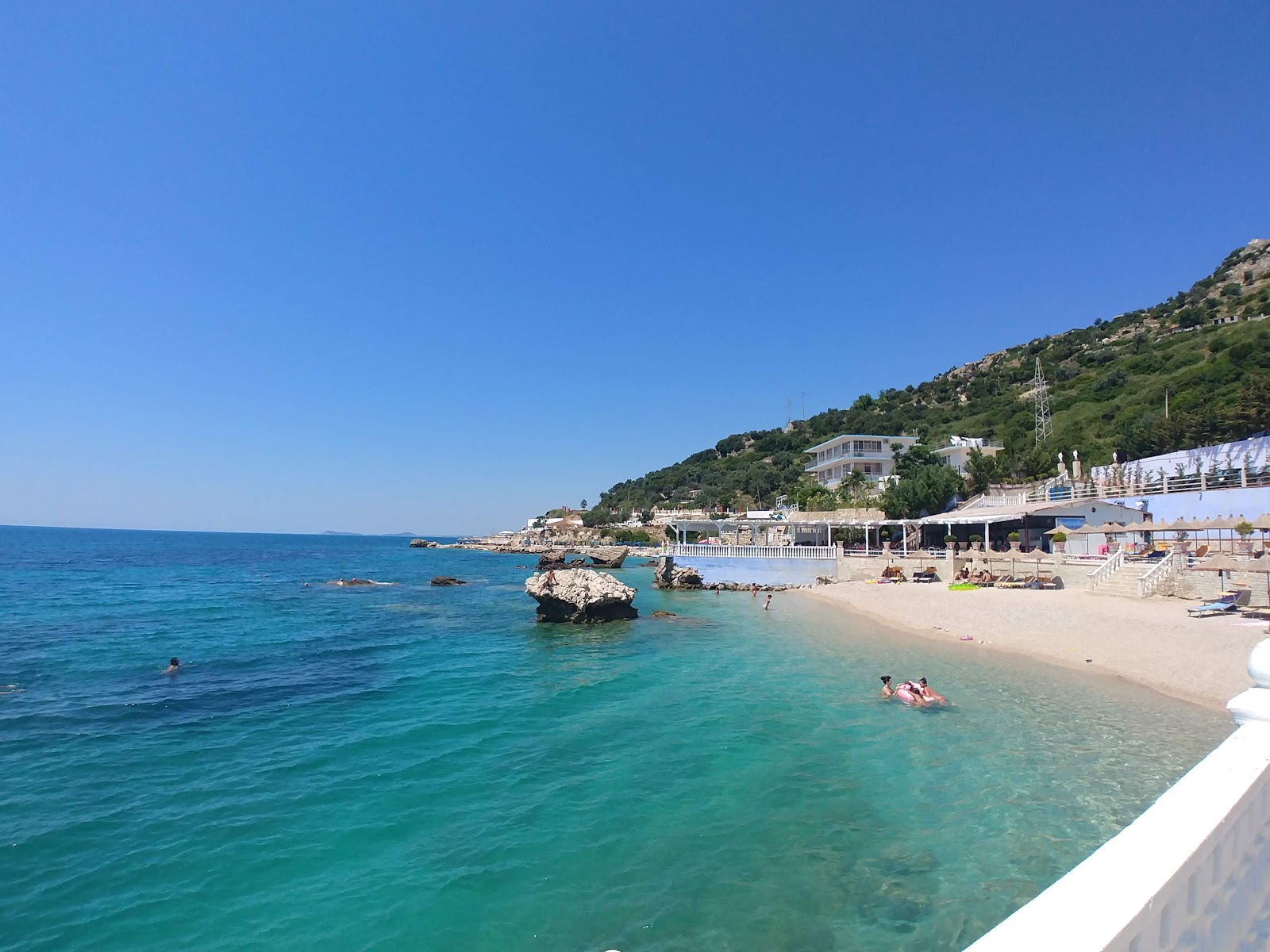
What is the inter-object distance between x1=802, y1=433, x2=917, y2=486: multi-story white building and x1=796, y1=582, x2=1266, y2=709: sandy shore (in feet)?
112

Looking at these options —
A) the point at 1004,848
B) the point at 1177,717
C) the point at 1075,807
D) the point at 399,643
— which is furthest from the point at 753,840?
the point at 399,643

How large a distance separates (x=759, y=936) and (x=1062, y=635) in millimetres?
16897

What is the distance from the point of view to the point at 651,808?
8883mm

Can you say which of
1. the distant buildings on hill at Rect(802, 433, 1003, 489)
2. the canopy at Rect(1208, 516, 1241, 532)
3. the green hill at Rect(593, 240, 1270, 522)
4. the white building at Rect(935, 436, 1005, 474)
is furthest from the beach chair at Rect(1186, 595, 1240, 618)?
the distant buildings on hill at Rect(802, 433, 1003, 489)

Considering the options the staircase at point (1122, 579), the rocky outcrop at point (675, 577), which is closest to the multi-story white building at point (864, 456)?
the rocky outcrop at point (675, 577)

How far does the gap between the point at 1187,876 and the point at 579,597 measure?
26.3 meters

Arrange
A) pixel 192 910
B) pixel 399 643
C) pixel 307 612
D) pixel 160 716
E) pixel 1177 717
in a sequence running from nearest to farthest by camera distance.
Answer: pixel 192 910
pixel 1177 717
pixel 160 716
pixel 399 643
pixel 307 612

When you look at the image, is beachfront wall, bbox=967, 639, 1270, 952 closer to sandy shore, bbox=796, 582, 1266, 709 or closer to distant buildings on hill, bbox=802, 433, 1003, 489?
sandy shore, bbox=796, 582, 1266, 709

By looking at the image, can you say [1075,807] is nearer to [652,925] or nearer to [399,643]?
[652,925]

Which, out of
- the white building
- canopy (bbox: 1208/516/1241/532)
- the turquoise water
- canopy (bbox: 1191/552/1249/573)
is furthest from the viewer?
the white building

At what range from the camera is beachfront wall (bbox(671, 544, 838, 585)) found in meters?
40.1

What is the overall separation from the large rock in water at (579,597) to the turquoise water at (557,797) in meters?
8.29

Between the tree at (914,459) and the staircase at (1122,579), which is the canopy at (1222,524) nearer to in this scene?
the staircase at (1122,579)

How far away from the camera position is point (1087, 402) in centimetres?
6844
